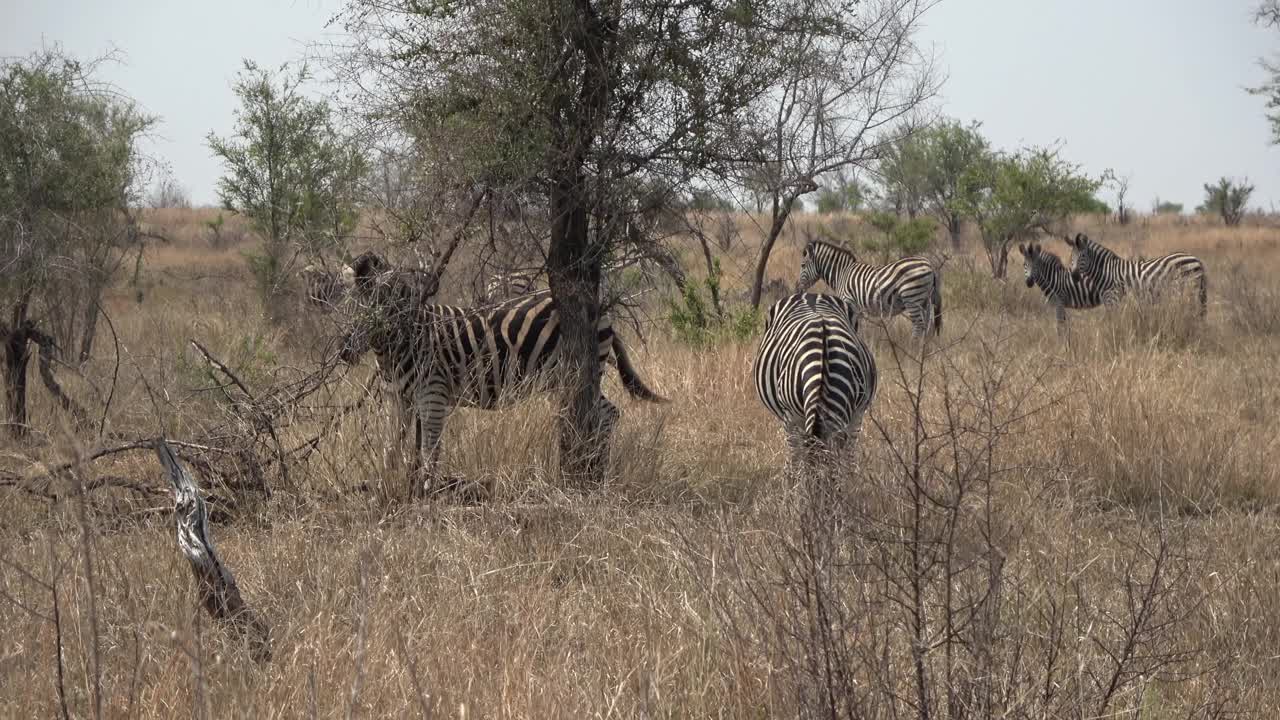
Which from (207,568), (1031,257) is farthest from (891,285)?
(207,568)

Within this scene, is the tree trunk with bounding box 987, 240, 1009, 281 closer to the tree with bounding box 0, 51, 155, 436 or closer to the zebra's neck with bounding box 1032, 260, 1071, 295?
the zebra's neck with bounding box 1032, 260, 1071, 295

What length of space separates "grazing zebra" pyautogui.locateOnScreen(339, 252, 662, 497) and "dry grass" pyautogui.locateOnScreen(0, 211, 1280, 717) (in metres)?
0.19

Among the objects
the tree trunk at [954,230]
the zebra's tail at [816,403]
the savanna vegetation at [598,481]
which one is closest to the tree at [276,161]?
the savanna vegetation at [598,481]

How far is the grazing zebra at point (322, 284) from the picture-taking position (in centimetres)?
631

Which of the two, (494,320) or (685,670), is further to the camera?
(494,320)

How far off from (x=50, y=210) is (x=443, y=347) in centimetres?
400

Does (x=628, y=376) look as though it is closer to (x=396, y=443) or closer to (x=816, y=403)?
(x=816, y=403)

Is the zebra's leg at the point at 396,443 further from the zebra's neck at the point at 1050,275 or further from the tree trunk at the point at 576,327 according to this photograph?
the zebra's neck at the point at 1050,275

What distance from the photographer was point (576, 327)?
20.9 ft

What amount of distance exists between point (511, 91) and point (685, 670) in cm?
349

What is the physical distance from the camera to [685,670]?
335 centimetres

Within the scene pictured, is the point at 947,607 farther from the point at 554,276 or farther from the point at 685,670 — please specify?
the point at 554,276

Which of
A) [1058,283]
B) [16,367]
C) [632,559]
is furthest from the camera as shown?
[1058,283]

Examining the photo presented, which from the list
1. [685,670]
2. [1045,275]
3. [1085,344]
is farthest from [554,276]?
[1045,275]
